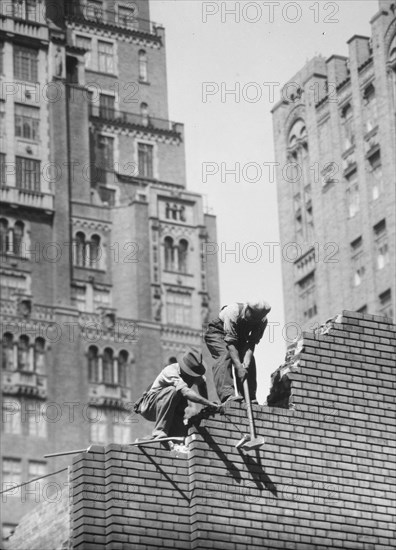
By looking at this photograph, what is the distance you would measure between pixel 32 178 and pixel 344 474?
77187 mm

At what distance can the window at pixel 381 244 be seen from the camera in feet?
263

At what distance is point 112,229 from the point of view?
106250 mm

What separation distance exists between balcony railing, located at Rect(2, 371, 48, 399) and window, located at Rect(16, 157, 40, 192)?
12567 mm

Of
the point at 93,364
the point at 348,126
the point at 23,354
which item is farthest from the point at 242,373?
the point at 93,364

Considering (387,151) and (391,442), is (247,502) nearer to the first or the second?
(391,442)

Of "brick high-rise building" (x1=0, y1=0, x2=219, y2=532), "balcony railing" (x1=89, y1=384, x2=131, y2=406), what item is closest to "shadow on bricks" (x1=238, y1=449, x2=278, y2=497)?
"brick high-rise building" (x1=0, y1=0, x2=219, y2=532)

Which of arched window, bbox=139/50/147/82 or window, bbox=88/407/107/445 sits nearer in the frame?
Answer: window, bbox=88/407/107/445

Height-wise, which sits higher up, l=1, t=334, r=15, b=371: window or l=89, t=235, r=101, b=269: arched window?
l=89, t=235, r=101, b=269: arched window

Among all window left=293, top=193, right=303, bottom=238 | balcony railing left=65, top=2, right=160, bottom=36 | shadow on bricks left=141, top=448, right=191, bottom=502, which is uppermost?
balcony railing left=65, top=2, right=160, bottom=36

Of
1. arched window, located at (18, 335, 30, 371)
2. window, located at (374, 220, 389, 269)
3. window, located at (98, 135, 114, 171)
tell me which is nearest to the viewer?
window, located at (374, 220, 389, 269)

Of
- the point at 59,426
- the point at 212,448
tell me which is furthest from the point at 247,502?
the point at 59,426

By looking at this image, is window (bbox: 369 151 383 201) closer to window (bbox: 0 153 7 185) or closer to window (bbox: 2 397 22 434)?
window (bbox: 2 397 22 434)

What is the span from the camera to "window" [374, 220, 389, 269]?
80.2 meters

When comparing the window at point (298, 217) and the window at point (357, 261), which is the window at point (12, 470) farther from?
the window at point (357, 261)
